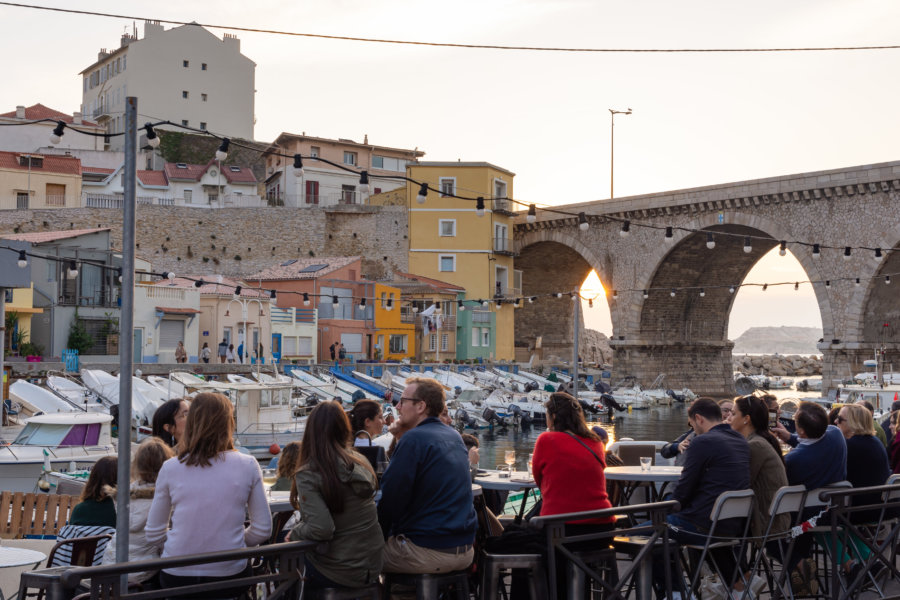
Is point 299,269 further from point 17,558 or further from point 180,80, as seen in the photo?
point 17,558

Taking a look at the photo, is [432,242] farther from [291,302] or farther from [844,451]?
[844,451]

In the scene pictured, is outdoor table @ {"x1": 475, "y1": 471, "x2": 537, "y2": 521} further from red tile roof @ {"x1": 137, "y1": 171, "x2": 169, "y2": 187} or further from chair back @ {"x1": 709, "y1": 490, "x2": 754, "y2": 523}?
red tile roof @ {"x1": 137, "y1": 171, "x2": 169, "y2": 187}

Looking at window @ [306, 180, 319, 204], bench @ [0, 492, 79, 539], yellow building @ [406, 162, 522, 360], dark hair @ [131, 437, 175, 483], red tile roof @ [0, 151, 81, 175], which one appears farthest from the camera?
window @ [306, 180, 319, 204]

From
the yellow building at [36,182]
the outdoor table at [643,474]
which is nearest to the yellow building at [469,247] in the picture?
the yellow building at [36,182]

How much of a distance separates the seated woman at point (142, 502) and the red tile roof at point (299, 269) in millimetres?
34732

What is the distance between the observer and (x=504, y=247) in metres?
47.4

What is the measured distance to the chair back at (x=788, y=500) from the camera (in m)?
5.06

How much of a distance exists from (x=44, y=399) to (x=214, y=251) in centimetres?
2488

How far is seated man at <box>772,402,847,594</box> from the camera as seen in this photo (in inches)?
223

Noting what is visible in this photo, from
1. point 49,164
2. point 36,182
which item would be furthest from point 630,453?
point 49,164

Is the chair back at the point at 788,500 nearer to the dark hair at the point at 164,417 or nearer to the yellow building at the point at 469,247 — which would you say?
the dark hair at the point at 164,417

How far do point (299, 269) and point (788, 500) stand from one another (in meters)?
37.4

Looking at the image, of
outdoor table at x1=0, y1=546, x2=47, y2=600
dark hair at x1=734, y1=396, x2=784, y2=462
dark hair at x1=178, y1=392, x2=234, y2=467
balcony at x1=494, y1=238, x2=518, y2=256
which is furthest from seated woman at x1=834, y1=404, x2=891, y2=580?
balcony at x1=494, y1=238, x2=518, y2=256

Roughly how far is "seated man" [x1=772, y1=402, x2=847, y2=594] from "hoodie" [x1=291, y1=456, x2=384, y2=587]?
2.81 m
